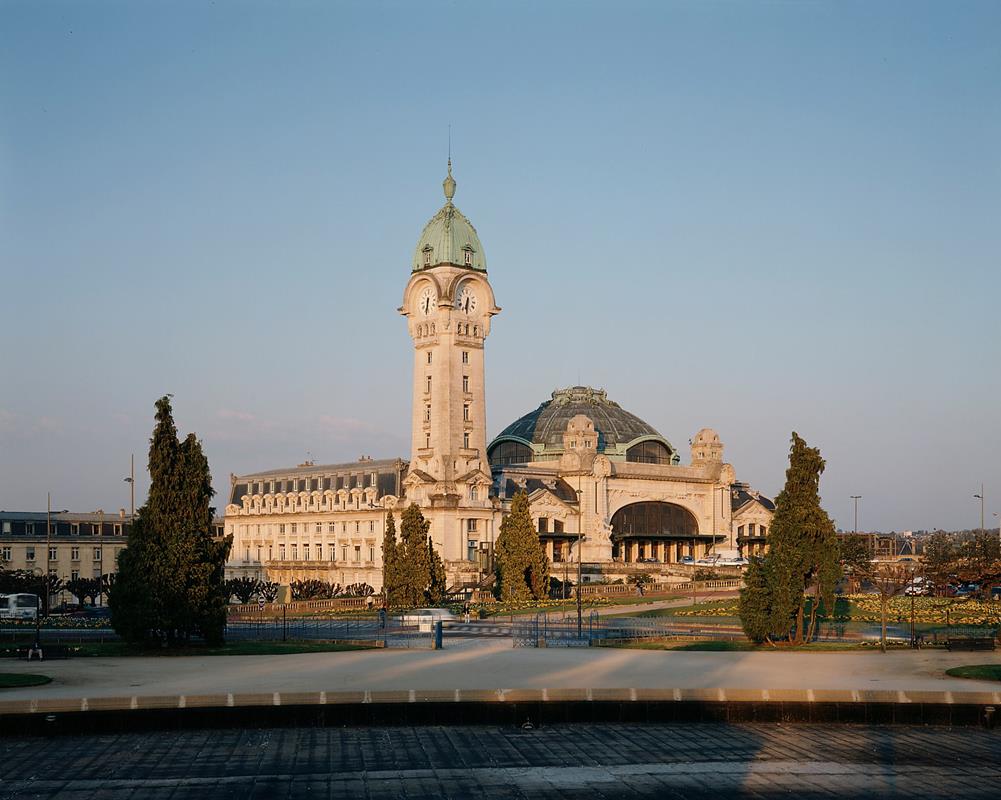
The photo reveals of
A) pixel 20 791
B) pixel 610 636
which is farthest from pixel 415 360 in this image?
pixel 20 791

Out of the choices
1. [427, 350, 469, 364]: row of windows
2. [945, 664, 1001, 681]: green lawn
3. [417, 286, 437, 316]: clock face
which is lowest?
[945, 664, 1001, 681]: green lawn

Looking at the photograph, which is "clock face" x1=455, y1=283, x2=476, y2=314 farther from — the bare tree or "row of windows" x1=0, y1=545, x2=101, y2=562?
the bare tree

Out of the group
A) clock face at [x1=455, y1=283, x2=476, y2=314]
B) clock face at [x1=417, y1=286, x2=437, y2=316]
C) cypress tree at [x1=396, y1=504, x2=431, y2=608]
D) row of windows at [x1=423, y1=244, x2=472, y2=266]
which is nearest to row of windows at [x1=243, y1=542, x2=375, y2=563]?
clock face at [x1=417, y1=286, x2=437, y2=316]

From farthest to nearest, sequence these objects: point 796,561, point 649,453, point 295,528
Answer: point 649,453 < point 295,528 < point 796,561

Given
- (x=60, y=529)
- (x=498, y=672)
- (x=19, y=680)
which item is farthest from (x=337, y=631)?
(x=60, y=529)

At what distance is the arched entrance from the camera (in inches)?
5620

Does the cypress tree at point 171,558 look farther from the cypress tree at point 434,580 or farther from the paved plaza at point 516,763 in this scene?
the cypress tree at point 434,580

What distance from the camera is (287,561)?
480 ft

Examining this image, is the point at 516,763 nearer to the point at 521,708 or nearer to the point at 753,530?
the point at 521,708

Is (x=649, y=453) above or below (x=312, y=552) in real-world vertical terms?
above

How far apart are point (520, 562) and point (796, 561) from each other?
45.4 meters

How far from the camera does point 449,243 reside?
408 feet

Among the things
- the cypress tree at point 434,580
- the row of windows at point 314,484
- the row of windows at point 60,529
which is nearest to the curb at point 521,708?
the cypress tree at point 434,580

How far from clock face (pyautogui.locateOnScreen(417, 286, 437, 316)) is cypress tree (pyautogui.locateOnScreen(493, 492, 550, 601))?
29884 millimetres
